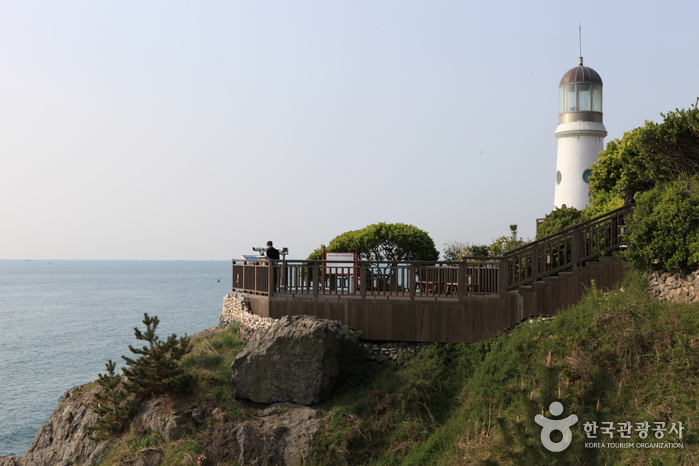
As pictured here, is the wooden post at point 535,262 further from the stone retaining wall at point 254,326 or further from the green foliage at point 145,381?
the green foliage at point 145,381

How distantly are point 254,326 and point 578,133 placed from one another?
52.5ft

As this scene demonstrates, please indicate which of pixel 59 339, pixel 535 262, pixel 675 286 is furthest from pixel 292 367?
pixel 59 339

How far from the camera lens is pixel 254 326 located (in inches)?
687

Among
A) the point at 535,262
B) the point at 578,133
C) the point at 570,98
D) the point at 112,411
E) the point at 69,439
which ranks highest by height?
the point at 570,98

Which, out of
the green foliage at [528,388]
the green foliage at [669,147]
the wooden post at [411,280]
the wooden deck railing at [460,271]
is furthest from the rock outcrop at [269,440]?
the green foliage at [669,147]

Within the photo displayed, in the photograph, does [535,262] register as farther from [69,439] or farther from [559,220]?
[69,439]

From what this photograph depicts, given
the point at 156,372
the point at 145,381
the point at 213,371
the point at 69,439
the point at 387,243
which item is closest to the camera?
the point at 156,372

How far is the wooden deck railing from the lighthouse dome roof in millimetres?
12647

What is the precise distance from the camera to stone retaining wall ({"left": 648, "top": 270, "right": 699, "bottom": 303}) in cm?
1303

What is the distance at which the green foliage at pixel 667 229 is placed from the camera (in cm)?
1312

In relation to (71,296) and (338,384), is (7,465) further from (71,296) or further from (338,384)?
(71,296)

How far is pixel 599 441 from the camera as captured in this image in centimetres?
1082

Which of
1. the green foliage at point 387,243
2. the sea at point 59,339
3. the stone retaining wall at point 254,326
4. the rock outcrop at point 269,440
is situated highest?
the green foliage at point 387,243

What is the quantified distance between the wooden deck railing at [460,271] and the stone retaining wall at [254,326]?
1.88ft
